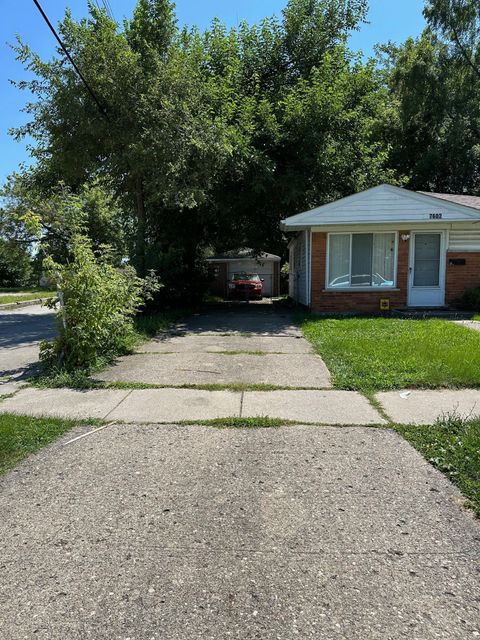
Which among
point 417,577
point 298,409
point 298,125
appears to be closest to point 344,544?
point 417,577

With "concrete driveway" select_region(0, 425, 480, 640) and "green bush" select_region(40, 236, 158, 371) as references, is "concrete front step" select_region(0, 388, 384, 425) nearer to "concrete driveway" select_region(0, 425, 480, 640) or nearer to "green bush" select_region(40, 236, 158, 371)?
"concrete driveway" select_region(0, 425, 480, 640)

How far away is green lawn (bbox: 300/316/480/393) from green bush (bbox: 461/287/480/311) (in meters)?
2.28

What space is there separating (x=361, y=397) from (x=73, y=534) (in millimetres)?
4036

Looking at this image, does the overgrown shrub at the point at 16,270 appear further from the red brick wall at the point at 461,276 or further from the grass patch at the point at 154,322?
the red brick wall at the point at 461,276

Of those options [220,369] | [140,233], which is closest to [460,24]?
[140,233]

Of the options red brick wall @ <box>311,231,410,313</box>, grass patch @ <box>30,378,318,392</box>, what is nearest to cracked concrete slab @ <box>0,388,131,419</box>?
grass patch @ <box>30,378,318,392</box>

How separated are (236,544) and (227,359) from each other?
5.70 metres

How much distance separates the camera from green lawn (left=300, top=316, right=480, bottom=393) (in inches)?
258

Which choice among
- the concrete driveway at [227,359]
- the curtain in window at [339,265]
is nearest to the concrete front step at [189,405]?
the concrete driveway at [227,359]

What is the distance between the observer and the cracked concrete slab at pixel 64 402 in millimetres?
5516

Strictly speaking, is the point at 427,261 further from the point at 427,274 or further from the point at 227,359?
the point at 227,359

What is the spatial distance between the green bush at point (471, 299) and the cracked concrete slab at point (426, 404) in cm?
817

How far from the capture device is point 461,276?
13922mm

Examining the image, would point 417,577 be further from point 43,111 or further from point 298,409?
point 43,111
